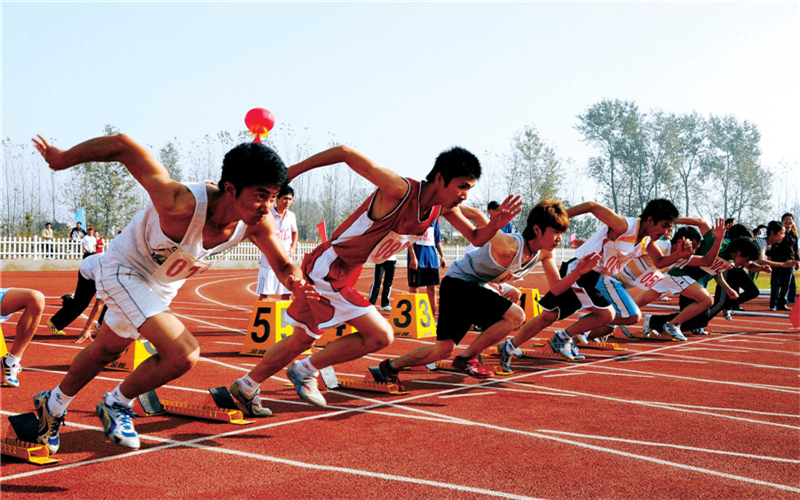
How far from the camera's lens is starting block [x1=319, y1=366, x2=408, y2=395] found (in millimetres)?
5656

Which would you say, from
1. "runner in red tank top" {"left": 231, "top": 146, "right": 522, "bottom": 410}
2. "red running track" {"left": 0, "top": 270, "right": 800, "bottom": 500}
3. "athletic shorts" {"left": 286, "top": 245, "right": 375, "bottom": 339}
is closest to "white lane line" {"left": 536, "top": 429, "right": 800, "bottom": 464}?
"red running track" {"left": 0, "top": 270, "right": 800, "bottom": 500}

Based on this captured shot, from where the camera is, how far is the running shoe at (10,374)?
5445 mm

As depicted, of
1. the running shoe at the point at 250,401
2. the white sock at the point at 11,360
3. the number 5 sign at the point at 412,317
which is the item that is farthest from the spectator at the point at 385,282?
the running shoe at the point at 250,401

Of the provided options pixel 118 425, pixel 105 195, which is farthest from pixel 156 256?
pixel 105 195

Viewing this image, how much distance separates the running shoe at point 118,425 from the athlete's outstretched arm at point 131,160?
1.14 metres

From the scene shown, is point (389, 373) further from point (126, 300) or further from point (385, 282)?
point (385, 282)

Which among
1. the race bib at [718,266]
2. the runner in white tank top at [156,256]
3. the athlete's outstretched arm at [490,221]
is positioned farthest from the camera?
the race bib at [718,266]

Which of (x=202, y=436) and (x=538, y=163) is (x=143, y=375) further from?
(x=538, y=163)

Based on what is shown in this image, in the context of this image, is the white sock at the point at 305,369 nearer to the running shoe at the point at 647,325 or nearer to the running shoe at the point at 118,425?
the running shoe at the point at 118,425

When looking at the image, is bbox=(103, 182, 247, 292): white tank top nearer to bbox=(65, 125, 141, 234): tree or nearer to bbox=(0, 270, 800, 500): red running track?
bbox=(0, 270, 800, 500): red running track

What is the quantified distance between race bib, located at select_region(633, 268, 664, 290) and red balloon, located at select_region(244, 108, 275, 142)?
519cm

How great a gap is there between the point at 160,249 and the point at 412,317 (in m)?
6.15

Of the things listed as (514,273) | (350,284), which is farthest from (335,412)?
(514,273)

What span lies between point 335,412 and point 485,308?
182 cm
